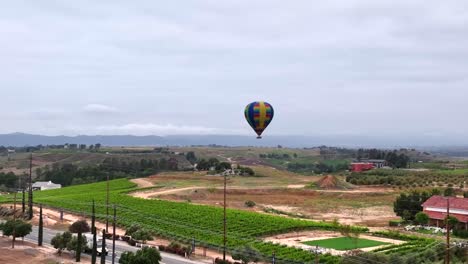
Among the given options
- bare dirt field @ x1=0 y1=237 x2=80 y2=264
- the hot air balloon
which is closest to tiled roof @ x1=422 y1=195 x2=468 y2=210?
the hot air balloon

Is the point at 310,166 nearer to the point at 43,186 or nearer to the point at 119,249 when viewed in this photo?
the point at 43,186

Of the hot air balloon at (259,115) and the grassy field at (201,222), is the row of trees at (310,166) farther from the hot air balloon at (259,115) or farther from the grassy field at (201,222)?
the hot air balloon at (259,115)

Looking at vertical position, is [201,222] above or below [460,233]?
below

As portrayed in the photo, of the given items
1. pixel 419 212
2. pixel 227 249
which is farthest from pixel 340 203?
pixel 227 249

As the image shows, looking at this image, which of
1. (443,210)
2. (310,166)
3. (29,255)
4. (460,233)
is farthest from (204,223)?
(310,166)

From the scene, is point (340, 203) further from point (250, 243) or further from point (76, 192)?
point (76, 192)

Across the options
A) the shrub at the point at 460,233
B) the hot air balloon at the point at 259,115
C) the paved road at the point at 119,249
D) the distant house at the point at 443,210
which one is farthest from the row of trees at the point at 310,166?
the paved road at the point at 119,249
